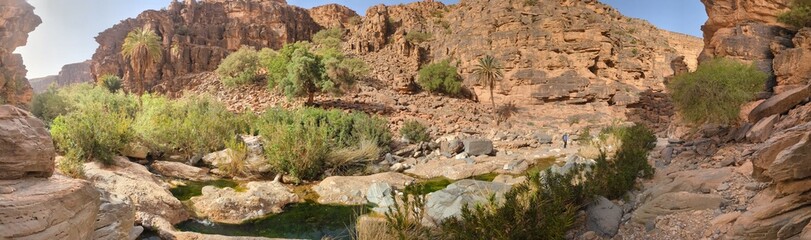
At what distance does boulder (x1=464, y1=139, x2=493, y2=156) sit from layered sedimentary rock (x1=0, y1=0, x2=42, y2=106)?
1578 centimetres

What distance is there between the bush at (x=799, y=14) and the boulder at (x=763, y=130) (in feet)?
A: 41.0

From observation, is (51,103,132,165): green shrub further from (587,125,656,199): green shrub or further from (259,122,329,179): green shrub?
(587,125,656,199): green shrub

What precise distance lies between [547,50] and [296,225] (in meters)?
28.8

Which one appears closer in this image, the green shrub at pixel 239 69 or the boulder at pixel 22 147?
the boulder at pixel 22 147

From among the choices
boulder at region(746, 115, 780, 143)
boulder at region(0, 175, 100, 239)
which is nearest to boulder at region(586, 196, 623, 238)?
boulder at region(746, 115, 780, 143)

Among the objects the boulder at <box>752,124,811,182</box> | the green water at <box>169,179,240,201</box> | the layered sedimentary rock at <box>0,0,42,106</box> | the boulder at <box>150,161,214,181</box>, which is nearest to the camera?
the boulder at <box>752,124,811,182</box>

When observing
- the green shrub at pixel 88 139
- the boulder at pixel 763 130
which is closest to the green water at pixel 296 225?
the green shrub at pixel 88 139

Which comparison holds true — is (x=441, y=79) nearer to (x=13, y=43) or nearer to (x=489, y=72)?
(x=489, y=72)

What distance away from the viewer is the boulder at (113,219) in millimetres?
4238

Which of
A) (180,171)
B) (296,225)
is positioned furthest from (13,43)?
(296,225)

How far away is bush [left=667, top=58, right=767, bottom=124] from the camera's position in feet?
44.3


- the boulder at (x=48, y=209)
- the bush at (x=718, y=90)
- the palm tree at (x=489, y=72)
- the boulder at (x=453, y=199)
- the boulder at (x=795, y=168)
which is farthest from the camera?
the palm tree at (x=489, y=72)

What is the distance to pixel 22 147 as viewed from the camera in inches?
130

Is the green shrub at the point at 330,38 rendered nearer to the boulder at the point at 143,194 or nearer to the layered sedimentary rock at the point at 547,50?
the layered sedimentary rock at the point at 547,50
